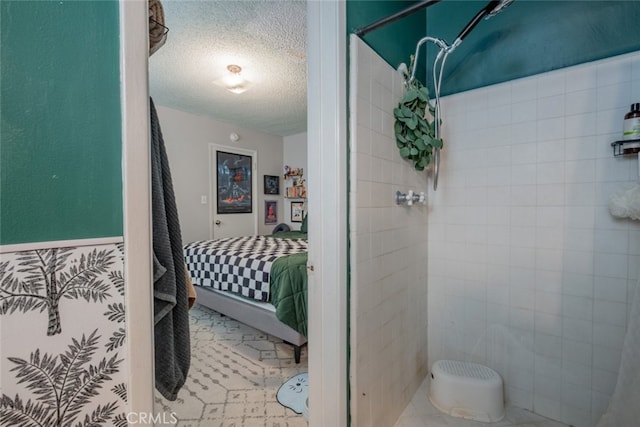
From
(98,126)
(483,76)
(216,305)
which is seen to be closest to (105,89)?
(98,126)

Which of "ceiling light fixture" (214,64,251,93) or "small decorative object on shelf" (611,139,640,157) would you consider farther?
"ceiling light fixture" (214,64,251,93)

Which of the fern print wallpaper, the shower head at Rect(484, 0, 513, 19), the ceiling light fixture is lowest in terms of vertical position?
the fern print wallpaper

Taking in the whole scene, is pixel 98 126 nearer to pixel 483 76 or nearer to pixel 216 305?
pixel 483 76

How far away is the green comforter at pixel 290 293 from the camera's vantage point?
192 centimetres

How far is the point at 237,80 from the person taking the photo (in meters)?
2.78

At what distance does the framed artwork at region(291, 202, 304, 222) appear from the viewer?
4.95 m

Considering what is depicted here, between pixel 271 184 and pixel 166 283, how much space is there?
4.35 metres

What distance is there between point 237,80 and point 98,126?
254 centimetres

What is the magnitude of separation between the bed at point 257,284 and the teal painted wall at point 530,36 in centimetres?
164

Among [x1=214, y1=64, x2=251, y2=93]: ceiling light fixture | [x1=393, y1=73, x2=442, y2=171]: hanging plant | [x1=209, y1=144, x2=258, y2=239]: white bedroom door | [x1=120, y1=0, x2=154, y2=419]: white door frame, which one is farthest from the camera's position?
[x1=209, y1=144, x2=258, y2=239]: white bedroom door

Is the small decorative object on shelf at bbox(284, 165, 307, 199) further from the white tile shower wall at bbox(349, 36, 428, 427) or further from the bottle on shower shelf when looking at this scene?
the bottle on shower shelf

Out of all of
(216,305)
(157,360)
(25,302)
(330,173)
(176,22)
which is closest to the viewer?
(25,302)

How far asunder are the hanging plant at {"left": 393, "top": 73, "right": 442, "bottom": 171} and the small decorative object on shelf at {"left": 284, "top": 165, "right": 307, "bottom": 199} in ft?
11.2

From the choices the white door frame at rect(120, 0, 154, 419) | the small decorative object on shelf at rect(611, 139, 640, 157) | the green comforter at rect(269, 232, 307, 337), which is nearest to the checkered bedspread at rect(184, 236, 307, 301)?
the green comforter at rect(269, 232, 307, 337)
